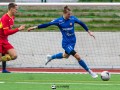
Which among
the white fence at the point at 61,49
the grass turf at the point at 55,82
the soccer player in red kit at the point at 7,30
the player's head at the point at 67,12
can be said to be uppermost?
the player's head at the point at 67,12

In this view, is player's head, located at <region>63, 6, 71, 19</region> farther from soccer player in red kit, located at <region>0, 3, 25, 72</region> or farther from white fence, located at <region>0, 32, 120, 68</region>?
white fence, located at <region>0, 32, 120, 68</region>

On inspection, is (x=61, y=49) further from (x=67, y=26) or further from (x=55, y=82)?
(x=55, y=82)

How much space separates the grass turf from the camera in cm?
1487

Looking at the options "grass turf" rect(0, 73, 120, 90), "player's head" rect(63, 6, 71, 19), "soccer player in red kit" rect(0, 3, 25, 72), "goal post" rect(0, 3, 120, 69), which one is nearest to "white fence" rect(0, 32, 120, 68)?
"goal post" rect(0, 3, 120, 69)

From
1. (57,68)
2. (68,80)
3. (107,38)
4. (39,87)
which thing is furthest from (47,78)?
(107,38)

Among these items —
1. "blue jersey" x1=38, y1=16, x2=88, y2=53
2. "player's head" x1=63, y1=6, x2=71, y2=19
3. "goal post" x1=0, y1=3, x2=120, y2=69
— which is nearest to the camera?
"player's head" x1=63, y1=6, x2=71, y2=19

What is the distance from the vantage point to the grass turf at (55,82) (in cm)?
1487

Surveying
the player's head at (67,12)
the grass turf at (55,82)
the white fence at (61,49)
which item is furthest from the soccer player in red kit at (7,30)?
the white fence at (61,49)

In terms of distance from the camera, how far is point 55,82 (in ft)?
52.8

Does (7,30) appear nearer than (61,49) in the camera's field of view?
Yes

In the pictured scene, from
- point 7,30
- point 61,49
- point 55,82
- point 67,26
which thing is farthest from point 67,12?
point 61,49

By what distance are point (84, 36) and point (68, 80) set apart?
8.12 m

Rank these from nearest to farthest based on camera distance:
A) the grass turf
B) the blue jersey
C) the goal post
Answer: the grass turf, the blue jersey, the goal post

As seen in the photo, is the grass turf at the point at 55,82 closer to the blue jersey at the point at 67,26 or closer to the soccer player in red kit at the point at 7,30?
the soccer player in red kit at the point at 7,30
